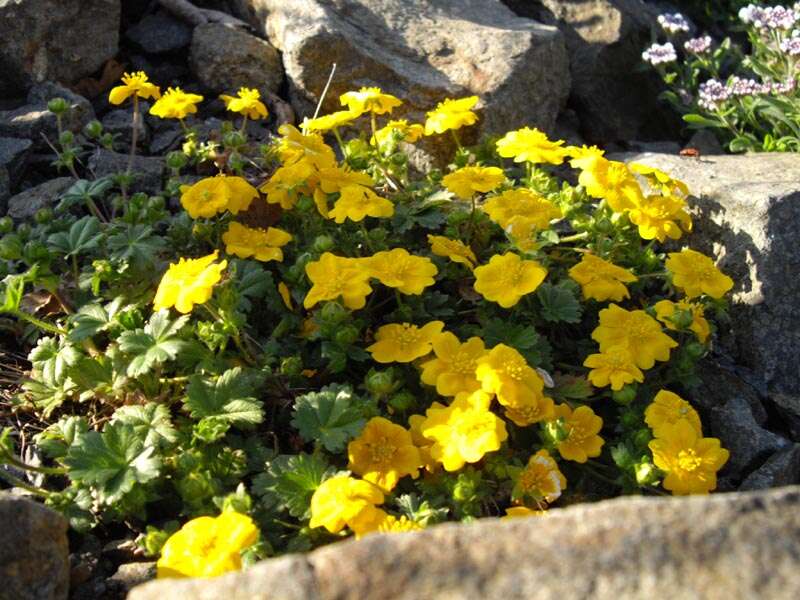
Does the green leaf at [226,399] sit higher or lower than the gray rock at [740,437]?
higher

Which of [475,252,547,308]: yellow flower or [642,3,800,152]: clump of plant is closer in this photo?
[475,252,547,308]: yellow flower

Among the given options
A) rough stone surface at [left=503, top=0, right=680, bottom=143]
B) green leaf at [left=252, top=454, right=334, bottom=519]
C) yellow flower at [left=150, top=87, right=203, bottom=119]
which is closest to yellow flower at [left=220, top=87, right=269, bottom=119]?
yellow flower at [left=150, top=87, right=203, bottom=119]

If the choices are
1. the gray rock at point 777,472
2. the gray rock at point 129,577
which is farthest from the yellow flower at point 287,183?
the gray rock at point 777,472

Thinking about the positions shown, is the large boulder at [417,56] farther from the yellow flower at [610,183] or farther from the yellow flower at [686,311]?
the yellow flower at [686,311]

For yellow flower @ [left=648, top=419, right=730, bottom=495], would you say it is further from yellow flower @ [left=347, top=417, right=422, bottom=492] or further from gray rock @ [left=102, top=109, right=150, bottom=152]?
gray rock @ [left=102, top=109, right=150, bottom=152]

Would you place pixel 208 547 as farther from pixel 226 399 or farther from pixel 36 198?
pixel 36 198

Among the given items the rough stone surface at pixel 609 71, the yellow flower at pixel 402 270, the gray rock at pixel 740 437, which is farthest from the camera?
the rough stone surface at pixel 609 71
